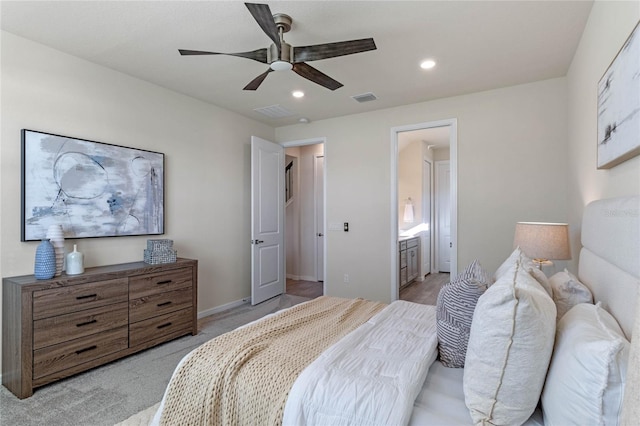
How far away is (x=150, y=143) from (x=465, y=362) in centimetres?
347

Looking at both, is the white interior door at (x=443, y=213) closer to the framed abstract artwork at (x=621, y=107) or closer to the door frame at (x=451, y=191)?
the door frame at (x=451, y=191)

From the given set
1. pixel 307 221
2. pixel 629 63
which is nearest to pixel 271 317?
pixel 629 63

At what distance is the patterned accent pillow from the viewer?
1.41 m

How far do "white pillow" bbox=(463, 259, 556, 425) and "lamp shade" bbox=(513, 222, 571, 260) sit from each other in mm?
1606

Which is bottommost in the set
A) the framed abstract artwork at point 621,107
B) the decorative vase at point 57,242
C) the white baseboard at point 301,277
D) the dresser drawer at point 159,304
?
the white baseboard at point 301,277

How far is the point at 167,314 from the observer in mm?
3061

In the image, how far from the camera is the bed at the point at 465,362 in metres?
0.94

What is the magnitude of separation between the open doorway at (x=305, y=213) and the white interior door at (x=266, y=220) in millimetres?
1268

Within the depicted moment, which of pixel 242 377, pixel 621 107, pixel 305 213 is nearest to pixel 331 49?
pixel 621 107

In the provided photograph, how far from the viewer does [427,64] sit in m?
2.92

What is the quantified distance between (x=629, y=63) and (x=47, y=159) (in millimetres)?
3750

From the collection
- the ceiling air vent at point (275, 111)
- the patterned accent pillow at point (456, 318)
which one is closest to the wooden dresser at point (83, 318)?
the ceiling air vent at point (275, 111)

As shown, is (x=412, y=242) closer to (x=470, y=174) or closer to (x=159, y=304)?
(x=470, y=174)

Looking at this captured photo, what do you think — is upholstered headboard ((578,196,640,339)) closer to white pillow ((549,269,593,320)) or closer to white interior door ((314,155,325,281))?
white pillow ((549,269,593,320))
